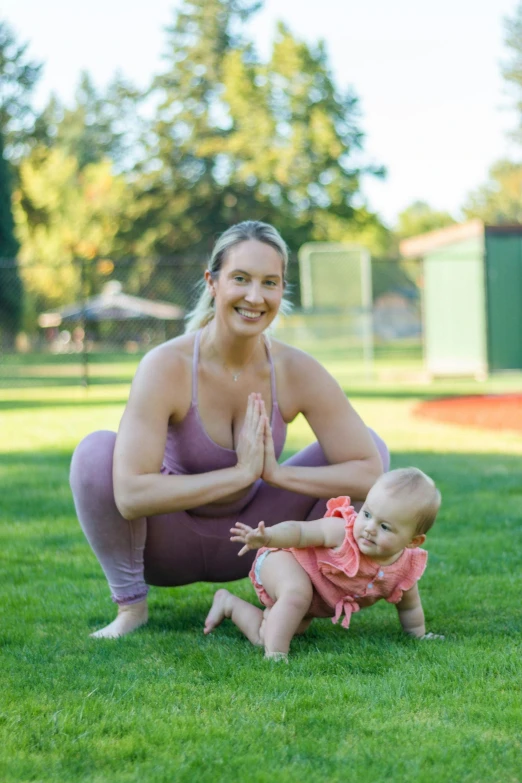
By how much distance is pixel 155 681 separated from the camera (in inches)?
104

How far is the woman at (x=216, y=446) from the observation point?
3.11m

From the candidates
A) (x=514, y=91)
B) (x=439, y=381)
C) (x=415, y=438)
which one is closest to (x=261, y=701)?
(x=415, y=438)

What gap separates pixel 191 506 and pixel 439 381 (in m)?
14.5

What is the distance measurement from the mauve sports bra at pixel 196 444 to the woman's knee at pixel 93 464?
202 millimetres

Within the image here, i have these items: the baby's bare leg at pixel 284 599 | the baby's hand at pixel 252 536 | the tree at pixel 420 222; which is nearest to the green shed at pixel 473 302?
the baby's bare leg at pixel 284 599

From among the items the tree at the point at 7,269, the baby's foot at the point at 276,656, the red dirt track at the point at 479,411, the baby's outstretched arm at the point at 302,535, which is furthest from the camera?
the tree at the point at 7,269

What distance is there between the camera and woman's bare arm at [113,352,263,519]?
3.07 m

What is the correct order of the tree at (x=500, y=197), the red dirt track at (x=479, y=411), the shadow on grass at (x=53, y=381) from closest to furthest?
1. the red dirt track at (x=479, y=411)
2. the shadow on grass at (x=53, y=381)
3. the tree at (x=500, y=197)

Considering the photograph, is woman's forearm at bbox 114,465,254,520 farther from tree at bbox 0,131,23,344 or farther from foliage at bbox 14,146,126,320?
foliage at bbox 14,146,126,320

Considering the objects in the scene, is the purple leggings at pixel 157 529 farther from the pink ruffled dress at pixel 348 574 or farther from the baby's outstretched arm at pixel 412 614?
the baby's outstretched arm at pixel 412 614

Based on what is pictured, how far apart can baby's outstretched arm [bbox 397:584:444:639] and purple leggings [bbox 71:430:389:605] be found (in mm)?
434

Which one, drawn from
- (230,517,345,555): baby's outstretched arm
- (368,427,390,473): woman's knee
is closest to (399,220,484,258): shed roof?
(368,427,390,473): woman's knee

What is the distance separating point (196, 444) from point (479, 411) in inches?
304

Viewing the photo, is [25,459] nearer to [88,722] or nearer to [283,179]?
[88,722]
